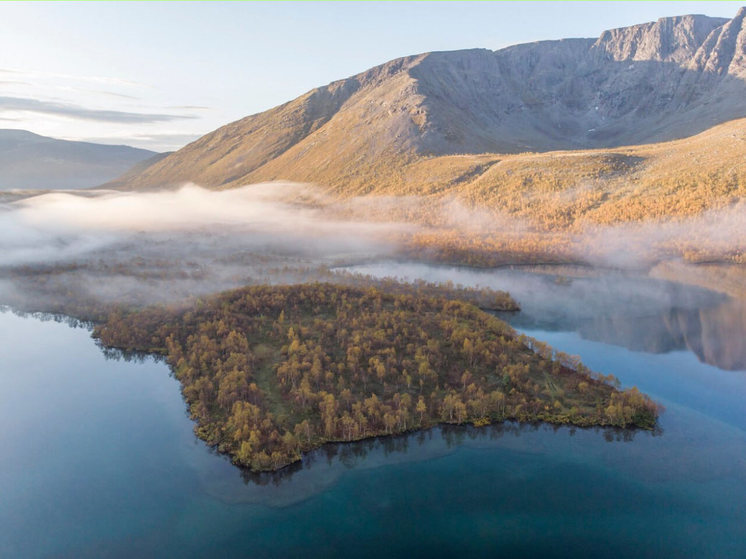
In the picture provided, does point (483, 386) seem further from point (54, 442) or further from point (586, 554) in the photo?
point (54, 442)

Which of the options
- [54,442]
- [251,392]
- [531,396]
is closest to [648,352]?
[531,396]

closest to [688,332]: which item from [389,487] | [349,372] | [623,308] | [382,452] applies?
[623,308]

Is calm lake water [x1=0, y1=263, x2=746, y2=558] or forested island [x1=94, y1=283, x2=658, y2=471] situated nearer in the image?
calm lake water [x1=0, y1=263, x2=746, y2=558]

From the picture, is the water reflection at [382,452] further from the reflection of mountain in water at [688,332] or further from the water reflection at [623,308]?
the water reflection at [623,308]

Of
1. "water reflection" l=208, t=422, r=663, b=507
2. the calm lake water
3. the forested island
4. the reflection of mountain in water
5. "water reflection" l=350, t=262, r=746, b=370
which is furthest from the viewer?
"water reflection" l=350, t=262, r=746, b=370

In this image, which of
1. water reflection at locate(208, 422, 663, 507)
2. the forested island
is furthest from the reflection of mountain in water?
water reflection at locate(208, 422, 663, 507)

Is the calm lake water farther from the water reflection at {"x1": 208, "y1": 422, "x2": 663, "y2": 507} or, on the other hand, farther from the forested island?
the forested island

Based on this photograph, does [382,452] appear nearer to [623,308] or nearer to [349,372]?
[349,372]
